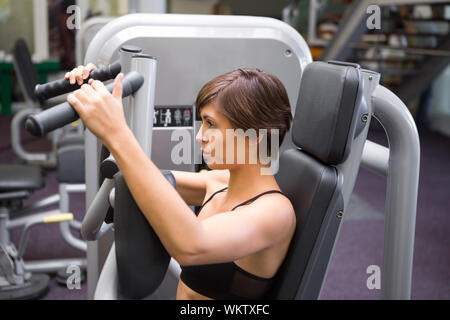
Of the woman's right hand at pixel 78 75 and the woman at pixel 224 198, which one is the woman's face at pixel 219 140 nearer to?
the woman at pixel 224 198

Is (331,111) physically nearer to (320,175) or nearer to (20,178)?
(320,175)

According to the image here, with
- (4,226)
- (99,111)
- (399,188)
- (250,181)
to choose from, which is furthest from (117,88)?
(4,226)

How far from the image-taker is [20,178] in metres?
2.47

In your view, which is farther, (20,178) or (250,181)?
(20,178)

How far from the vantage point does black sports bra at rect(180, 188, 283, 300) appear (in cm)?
99

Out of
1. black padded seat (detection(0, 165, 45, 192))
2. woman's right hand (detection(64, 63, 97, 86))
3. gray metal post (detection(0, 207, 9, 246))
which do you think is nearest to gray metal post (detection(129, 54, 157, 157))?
woman's right hand (detection(64, 63, 97, 86))

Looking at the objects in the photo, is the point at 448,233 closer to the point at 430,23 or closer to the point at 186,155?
the point at 186,155

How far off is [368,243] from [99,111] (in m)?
2.72

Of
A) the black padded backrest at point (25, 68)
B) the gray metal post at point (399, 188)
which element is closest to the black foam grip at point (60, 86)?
→ the gray metal post at point (399, 188)

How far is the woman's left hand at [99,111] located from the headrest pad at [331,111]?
37 cm

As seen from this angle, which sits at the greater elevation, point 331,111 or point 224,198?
point 331,111

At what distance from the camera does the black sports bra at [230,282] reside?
0.99 m

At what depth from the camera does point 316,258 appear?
0.98m
